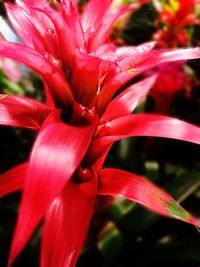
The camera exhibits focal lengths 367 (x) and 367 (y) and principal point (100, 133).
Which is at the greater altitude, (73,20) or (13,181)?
(73,20)

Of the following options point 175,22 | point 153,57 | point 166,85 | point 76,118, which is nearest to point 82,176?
point 76,118

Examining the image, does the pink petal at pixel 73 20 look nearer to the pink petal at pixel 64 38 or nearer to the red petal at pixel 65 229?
the pink petal at pixel 64 38

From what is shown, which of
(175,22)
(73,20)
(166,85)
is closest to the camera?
(73,20)

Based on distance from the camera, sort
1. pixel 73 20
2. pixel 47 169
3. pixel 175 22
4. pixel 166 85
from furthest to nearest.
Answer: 1. pixel 175 22
2. pixel 166 85
3. pixel 73 20
4. pixel 47 169

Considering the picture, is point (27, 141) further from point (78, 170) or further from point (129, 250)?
point (78, 170)

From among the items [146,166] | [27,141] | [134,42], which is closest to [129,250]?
[146,166]

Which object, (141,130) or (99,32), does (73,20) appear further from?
(141,130)

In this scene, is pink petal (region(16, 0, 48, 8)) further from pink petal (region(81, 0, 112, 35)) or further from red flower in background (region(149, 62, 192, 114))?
red flower in background (region(149, 62, 192, 114))
